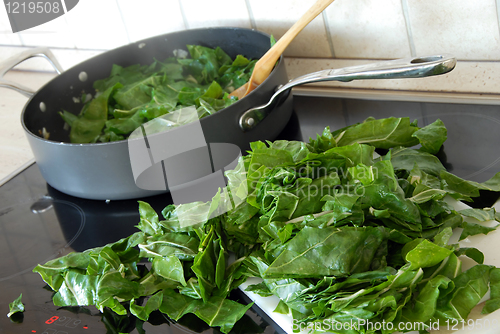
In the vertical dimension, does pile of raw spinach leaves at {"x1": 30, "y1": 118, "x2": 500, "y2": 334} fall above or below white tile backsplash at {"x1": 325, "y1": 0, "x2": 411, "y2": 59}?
below

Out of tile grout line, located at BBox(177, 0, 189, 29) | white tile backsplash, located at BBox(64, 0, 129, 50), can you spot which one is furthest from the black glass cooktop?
white tile backsplash, located at BBox(64, 0, 129, 50)

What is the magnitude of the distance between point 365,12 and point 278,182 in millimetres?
509

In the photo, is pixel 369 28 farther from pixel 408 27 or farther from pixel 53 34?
pixel 53 34

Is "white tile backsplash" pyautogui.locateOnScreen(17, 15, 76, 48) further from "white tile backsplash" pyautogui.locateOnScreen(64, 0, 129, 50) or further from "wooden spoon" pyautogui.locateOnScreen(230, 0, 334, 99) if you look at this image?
"wooden spoon" pyautogui.locateOnScreen(230, 0, 334, 99)

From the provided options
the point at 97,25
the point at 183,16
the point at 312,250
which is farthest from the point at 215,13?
the point at 312,250

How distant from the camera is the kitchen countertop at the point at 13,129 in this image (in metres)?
1.14

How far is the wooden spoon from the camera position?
850 millimetres

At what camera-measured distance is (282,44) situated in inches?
34.4

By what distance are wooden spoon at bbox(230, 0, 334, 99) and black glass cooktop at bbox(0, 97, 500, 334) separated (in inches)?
5.5

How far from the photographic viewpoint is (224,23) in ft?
3.74

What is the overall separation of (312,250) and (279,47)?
0.49 meters

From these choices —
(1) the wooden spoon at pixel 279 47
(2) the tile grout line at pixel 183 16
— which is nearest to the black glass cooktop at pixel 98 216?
(1) the wooden spoon at pixel 279 47

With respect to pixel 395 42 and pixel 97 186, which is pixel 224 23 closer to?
pixel 395 42

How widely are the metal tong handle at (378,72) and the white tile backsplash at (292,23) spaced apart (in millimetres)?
257
